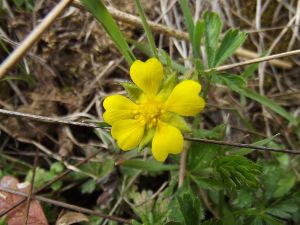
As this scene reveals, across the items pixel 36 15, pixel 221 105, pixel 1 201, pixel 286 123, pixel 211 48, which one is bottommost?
pixel 286 123

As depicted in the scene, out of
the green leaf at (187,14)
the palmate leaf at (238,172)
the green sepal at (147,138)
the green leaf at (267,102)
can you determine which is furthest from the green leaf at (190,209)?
the green leaf at (187,14)

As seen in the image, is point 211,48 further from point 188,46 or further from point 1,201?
point 1,201

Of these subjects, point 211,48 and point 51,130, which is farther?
point 51,130

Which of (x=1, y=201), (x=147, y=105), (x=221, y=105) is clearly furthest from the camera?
(x=221, y=105)

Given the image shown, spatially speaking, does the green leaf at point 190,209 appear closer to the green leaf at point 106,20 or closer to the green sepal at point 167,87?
the green sepal at point 167,87

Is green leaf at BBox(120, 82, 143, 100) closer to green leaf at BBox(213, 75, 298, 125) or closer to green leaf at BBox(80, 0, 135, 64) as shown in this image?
green leaf at BBox(80, 0, 135, 64)

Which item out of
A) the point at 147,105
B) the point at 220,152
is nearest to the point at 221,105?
the point at 220,152

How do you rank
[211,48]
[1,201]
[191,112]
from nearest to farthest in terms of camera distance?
1. [191,112]
2. [211,48]
3. [1,201]
